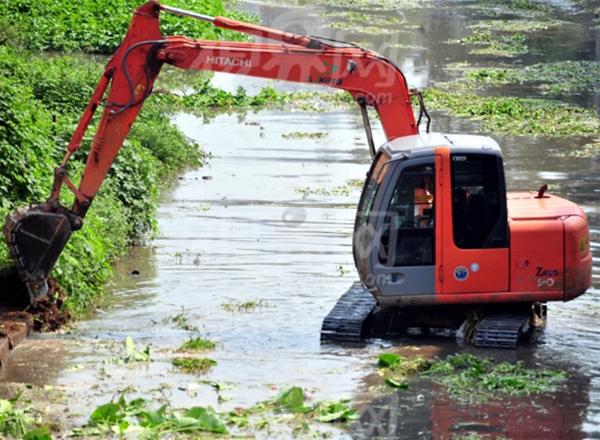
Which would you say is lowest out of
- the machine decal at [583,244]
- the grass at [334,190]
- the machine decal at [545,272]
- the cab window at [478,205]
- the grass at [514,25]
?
the machine decal at [545,272]

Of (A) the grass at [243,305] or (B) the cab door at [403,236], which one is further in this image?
(A) the grass at [243,305]

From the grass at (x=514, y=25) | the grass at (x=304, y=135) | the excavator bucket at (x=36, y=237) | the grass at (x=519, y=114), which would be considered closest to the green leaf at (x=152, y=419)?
the excavator bucket at (x=36, y=237)

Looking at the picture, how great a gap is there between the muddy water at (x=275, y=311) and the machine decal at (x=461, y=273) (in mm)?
798

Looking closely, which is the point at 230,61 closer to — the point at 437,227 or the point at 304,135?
the point at 437,227

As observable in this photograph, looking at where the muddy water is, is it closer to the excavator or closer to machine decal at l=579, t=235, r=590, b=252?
the excavator

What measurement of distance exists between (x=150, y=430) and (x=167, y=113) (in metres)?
17.1

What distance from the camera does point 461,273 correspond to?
1066 centimetres

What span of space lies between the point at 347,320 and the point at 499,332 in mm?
1696

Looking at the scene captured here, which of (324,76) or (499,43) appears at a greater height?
(499,43)

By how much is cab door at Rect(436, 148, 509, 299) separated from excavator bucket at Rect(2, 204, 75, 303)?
4139mm

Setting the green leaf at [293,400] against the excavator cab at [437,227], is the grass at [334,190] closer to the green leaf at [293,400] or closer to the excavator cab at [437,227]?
the excavator cab at [437,227]

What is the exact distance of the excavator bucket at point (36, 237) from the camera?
10625mm

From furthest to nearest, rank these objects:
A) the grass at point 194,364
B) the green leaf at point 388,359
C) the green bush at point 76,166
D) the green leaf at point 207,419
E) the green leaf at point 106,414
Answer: the green bush at point 76,166 → the green leaf at point 388,359 → the grass at point 194,364 → the green leaf at point 106,414 → the green leaf at point 207,419

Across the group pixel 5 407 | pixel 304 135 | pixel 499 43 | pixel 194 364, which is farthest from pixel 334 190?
pixel 499 43
